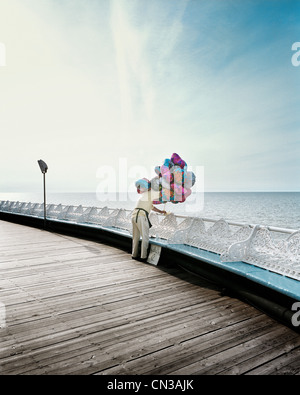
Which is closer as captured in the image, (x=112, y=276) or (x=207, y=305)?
(x=207, y=305)

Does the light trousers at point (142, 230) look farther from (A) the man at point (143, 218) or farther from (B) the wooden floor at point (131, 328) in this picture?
(B) the wooden floor at point (131, 328)

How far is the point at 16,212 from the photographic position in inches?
711

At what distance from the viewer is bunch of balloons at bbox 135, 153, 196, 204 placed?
609 centimetres

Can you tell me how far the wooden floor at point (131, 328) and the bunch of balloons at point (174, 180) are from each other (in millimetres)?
1563

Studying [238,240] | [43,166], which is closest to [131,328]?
[238,240]

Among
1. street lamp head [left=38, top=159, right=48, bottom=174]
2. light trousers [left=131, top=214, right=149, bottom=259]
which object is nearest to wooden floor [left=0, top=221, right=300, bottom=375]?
light trousers [left=131, top=214, right=149, bottom=259]

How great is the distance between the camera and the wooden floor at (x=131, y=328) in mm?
2768

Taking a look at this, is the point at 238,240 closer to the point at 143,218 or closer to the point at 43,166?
the point at 143,218

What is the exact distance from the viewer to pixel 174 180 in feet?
20.1

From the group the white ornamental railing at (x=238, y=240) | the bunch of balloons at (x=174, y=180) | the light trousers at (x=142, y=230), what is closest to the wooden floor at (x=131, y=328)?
the white ornamental railing at (x=238, y=240)

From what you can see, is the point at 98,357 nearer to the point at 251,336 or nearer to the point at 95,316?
the point at 95,316

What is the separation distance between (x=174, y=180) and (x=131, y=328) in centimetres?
332
